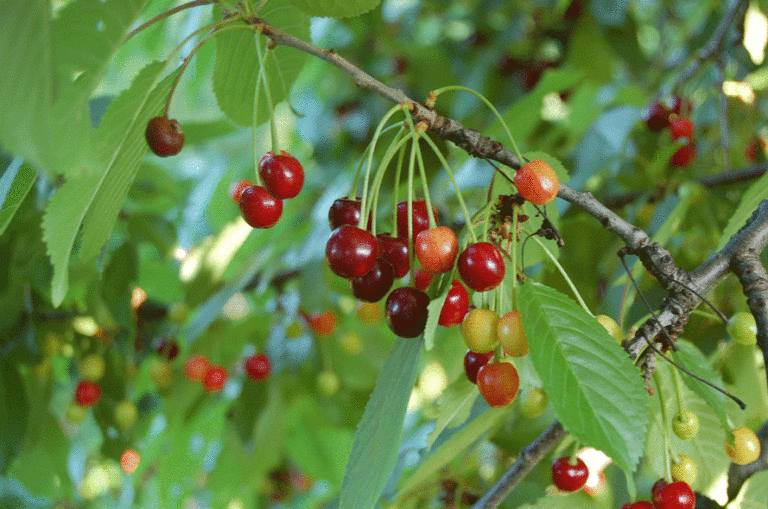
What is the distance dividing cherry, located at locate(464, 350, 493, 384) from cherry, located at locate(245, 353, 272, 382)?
115cm

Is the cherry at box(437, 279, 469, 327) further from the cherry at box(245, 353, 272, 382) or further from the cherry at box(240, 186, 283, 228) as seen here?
the cherry at box(245, 353, 272, 382)

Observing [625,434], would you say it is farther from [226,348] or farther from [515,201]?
[226,348]

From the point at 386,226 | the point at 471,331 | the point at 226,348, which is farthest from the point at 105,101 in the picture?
the point at 226,348

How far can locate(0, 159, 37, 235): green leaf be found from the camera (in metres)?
0.65

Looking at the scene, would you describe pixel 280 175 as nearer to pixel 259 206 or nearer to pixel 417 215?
pixel 259 206

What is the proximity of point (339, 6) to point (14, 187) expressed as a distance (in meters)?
0.42

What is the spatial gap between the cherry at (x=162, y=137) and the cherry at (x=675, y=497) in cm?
70

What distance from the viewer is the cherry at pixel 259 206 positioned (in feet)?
2.35

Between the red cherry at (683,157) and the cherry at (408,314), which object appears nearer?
the cherry at (408,314)

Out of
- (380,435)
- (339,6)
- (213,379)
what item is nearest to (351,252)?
(380,435)

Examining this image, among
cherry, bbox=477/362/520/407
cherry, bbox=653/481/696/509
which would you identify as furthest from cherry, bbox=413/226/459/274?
cherry, bbox=653/481/696/509

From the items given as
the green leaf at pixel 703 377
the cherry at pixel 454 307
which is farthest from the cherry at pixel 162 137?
the green leaf at pixel 703 377

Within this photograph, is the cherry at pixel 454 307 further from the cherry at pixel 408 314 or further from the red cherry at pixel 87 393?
the red cherry at pixel 87 393

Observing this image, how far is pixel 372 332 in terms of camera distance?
213 centimetres
